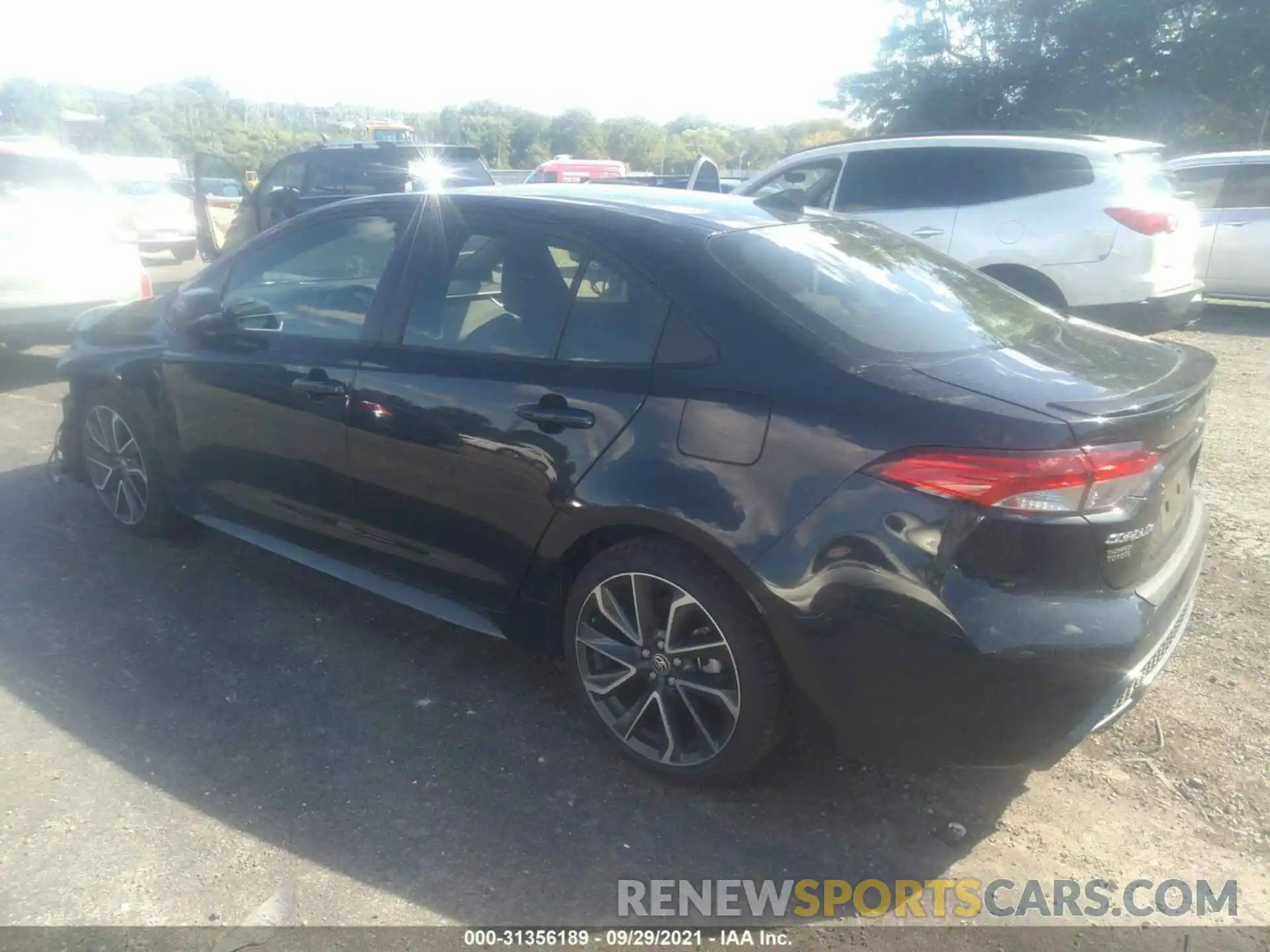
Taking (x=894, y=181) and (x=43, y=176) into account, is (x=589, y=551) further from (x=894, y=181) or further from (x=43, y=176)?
(x=43, y=176)

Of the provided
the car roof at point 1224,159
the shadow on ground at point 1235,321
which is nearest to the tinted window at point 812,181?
the shadow on ground at point 1235,321

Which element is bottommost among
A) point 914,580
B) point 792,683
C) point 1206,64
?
point 792,683

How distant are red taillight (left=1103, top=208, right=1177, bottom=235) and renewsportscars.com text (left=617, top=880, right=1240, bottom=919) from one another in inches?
239

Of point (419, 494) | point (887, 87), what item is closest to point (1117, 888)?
point (419, 494)

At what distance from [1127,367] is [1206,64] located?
1173 inches

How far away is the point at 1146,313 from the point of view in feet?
25.1

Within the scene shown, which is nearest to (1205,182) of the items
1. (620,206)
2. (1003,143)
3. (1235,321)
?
(1235,321)

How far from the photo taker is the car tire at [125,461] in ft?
14.9

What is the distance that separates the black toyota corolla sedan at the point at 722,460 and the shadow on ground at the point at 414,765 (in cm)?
24

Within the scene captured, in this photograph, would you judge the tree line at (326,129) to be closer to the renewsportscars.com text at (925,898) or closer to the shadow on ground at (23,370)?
the shadow on ground at (23,370)

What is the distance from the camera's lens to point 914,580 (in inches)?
95.8

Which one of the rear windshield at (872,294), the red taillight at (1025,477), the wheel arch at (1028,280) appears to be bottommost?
the wheel arch at (1028,280)

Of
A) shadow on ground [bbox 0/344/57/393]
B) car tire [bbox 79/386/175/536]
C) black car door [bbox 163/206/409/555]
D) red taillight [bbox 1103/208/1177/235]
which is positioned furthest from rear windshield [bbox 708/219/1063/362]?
shadow on ground [bbox 0/344/57/393]

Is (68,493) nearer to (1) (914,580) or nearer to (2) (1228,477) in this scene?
(1) (914,580)
